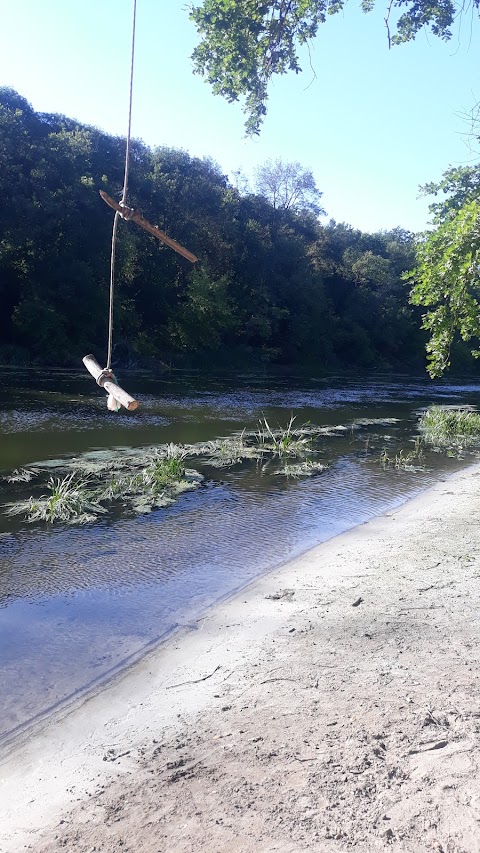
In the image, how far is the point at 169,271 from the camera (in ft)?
175

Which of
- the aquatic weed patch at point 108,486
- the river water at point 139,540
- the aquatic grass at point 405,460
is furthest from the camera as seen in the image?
the aquatic grass at point 405,460

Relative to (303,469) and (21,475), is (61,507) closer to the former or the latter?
(21,475)

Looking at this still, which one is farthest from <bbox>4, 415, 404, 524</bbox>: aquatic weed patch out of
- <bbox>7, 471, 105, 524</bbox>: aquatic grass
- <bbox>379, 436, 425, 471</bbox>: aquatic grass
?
<bbox>379, 436, 425, 471</bbox>: aquatic grass

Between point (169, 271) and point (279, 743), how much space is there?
171 ft

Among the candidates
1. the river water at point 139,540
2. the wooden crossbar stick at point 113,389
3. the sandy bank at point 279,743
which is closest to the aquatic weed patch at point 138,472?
the river water at point 139,540

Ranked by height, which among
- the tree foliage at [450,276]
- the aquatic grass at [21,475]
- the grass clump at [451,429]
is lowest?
the aquatic grass at [21,475]

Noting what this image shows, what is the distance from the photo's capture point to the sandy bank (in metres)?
2.97

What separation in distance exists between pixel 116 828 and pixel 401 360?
7191cm

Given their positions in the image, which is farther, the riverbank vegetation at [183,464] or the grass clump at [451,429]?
the grass clump at [451,429]

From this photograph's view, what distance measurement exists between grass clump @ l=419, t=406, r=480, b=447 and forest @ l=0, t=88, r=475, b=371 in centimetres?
2776

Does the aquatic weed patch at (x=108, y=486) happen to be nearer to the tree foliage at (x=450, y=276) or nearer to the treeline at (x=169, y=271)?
the tree foliage at (x=450, y=276)

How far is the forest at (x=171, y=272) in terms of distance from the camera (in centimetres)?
4216

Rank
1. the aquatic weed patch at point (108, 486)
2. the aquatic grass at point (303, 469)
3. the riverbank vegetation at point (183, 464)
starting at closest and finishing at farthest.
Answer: the aquatic weed patch at point (108, 486), the riverbank vegetation at point (183, 464), the aquatic grass at point (303, 469)

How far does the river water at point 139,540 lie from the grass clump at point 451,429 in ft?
2.72
